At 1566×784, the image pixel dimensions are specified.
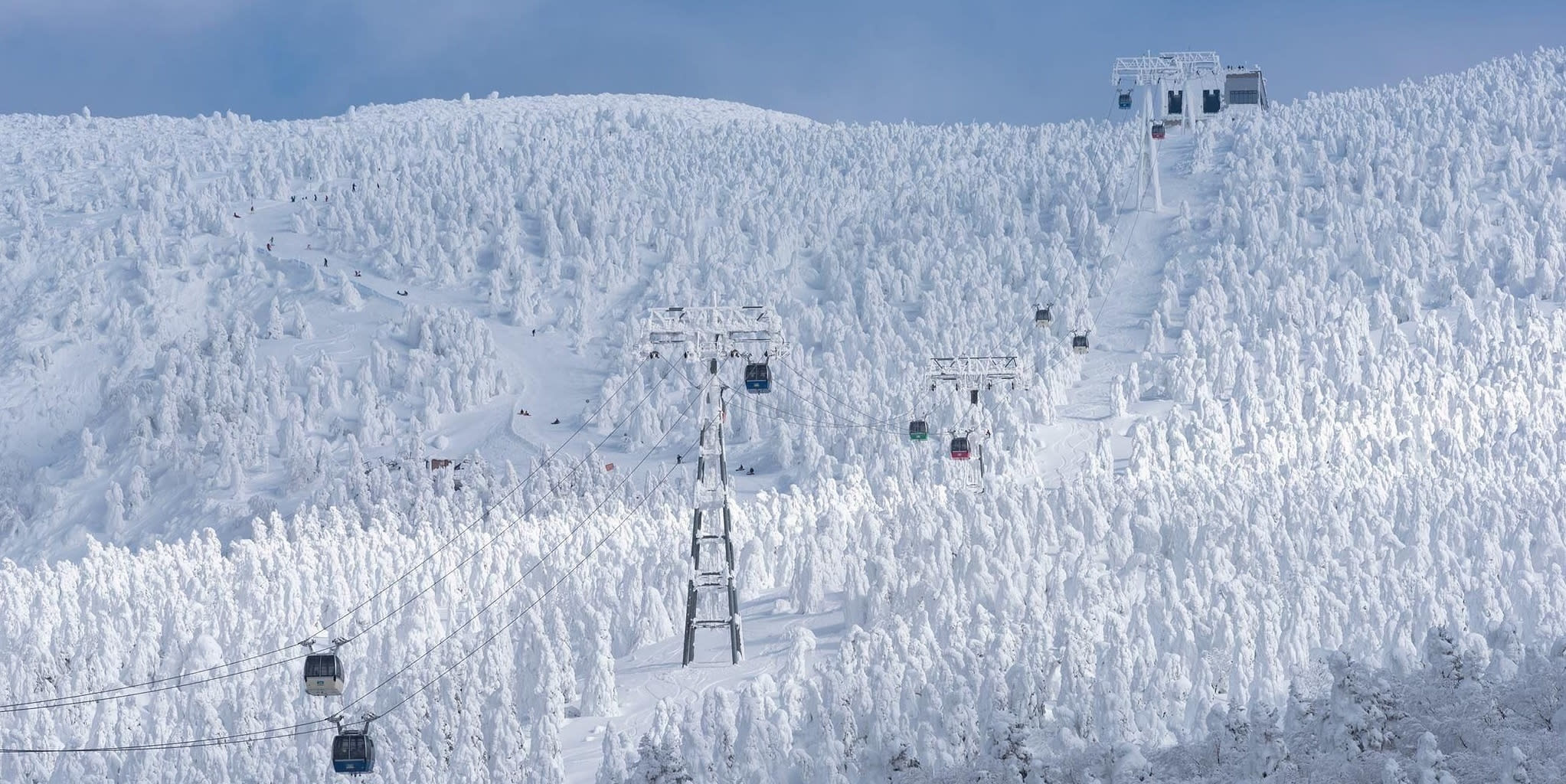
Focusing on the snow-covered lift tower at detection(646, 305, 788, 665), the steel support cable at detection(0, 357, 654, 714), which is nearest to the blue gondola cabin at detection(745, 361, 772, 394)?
the snow-covered lift tower at detection(646, 305, 788, 665)

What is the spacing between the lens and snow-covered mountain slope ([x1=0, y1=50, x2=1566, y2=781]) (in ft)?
195

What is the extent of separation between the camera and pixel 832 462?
11394cm

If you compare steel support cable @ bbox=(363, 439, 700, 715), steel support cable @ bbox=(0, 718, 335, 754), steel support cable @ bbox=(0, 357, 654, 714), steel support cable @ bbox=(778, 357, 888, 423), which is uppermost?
steel support cable @ bbox=(778, 357, 888, 423)

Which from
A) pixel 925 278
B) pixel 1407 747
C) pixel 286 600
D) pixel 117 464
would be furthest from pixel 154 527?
pixel 1407 747

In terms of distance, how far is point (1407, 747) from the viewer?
4788 cm

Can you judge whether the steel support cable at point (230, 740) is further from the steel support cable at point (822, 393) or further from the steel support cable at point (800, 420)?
the steel support cable at point (822, 393)

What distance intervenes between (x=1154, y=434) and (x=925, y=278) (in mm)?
58843

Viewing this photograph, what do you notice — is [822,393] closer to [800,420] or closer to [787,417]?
[787,417]

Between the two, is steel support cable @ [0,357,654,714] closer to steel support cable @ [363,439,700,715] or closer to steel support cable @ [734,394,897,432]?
steel support cable @ [363,439,700,715]

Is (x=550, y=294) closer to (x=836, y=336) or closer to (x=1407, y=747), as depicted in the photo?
(x=836, y=336)

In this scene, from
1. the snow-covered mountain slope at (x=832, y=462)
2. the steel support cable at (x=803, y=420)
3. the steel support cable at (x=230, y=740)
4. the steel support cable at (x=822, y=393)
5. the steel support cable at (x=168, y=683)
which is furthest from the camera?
the steel support cable at (x=822, y=393)

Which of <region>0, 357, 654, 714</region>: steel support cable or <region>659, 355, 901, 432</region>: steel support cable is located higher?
<region>659, 355, 901, 432</region>: steel support cable

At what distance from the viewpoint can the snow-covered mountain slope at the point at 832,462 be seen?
195 feet

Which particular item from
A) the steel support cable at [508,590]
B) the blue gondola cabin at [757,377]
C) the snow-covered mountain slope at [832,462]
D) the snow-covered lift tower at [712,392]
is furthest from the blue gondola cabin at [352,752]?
the blue gondola cabin at [757,377]
